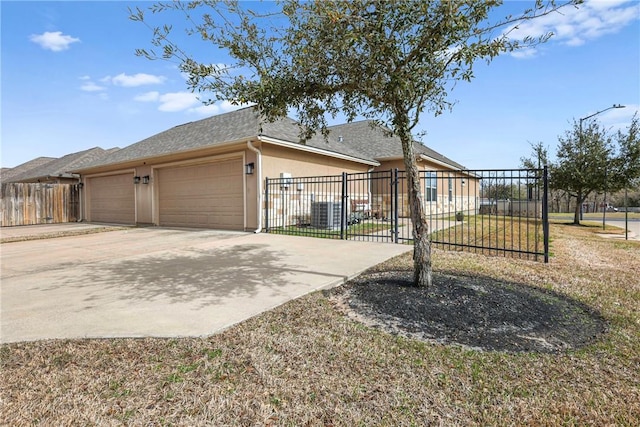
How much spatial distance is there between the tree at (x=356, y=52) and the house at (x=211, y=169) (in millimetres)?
5049

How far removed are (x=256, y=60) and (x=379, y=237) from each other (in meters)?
6.42

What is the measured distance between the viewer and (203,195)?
1244 centimetres

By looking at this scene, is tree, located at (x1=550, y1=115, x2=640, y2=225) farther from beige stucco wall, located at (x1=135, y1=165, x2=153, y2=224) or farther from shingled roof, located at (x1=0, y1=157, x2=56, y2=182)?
shingled roof, located at (x1=0, y1=157, x2=56, y2=182)

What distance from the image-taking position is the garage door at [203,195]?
11.4 meters

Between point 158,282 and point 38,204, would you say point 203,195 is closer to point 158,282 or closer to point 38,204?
point 158,282

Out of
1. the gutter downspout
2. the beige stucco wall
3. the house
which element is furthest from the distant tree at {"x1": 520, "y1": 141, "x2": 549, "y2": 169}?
the beige stucco wall

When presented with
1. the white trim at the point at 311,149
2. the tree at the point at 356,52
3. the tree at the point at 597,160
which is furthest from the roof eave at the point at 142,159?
the tree at the point at 597,160

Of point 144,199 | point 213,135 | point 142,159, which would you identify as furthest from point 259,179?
point 144,199

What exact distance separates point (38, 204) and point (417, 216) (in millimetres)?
20134

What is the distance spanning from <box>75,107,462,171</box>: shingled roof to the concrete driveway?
3.80 metres

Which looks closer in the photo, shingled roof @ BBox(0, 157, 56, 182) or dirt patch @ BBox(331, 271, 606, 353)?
dirt patch @ BBox(331, 271, 606, 353)

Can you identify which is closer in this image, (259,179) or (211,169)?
(259,179)

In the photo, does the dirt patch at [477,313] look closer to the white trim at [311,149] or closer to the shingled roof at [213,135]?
the shingled roof at [213,135]

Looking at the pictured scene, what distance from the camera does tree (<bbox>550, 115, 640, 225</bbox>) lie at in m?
15.7
